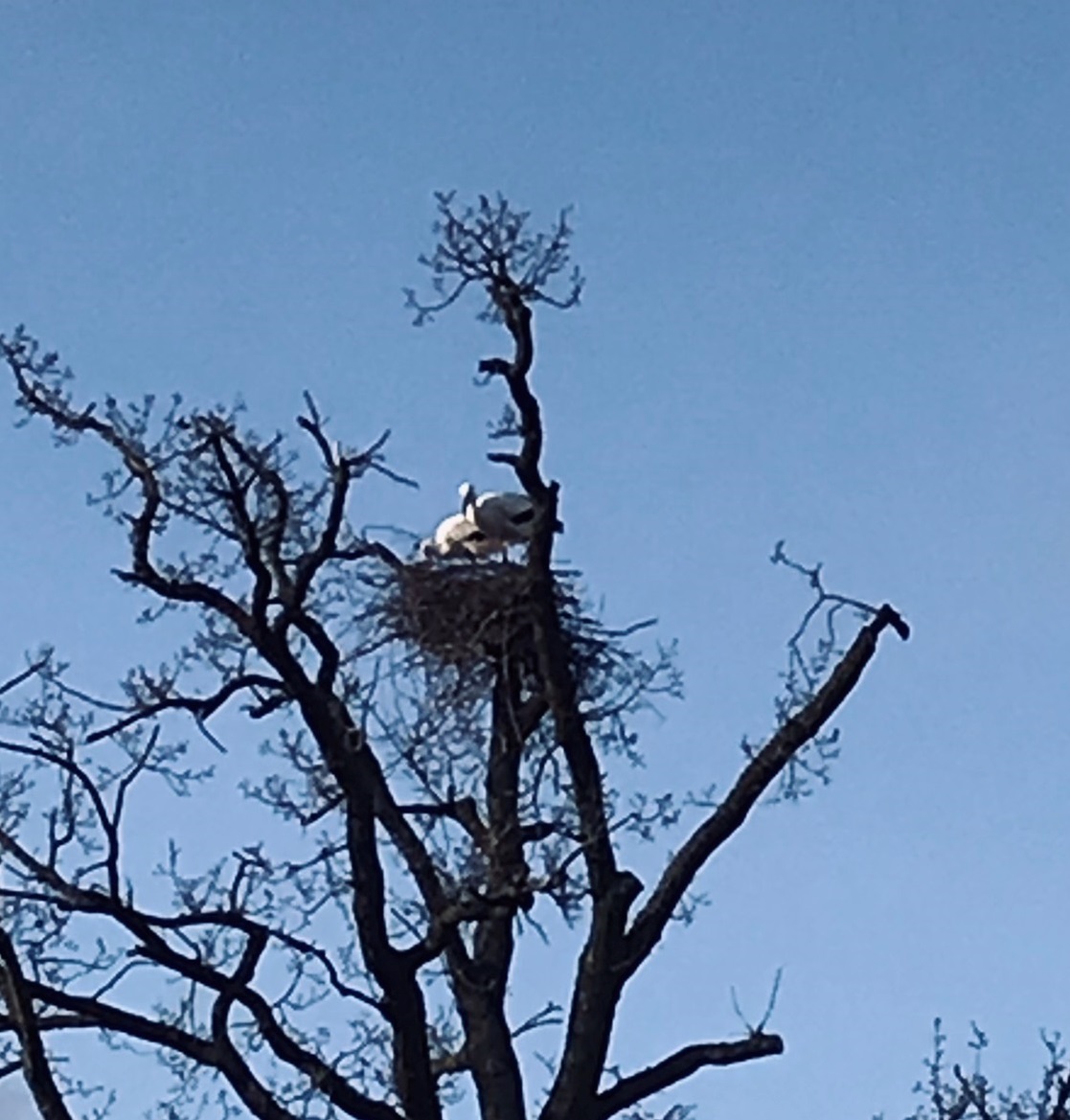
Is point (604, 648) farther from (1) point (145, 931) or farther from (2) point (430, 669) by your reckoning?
(1) point (145, 931)

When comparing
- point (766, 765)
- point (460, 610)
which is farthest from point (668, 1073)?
point (460, 610)

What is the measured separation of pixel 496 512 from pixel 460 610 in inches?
54.2

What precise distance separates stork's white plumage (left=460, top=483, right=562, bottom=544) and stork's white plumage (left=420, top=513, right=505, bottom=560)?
1.3 inches

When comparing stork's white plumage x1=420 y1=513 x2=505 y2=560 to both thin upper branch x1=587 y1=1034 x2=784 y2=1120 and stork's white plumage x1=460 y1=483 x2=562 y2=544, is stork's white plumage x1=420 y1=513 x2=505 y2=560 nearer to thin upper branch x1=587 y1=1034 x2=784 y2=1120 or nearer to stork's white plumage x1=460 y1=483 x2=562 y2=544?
stork's white plumage x1=460 y1=483 x2=562 y2=544

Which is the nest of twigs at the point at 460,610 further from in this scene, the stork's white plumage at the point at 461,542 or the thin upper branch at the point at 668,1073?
the thin upper branch at the point at 668,1073

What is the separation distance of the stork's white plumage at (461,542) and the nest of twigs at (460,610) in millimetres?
153

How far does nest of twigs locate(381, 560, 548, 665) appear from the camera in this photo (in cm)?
1291

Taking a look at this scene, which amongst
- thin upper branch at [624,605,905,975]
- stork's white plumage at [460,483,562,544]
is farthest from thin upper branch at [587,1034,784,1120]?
stork's white plumage at [460,483,562,544]

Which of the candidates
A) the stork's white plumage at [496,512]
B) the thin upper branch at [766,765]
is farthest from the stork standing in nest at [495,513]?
the thin upper branch at [766,765]

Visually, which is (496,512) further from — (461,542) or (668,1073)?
(668,1073)

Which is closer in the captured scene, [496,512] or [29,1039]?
[29,1039]

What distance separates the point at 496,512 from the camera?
1516 cm

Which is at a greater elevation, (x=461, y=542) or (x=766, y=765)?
(x=461, y=542)

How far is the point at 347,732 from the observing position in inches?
440
